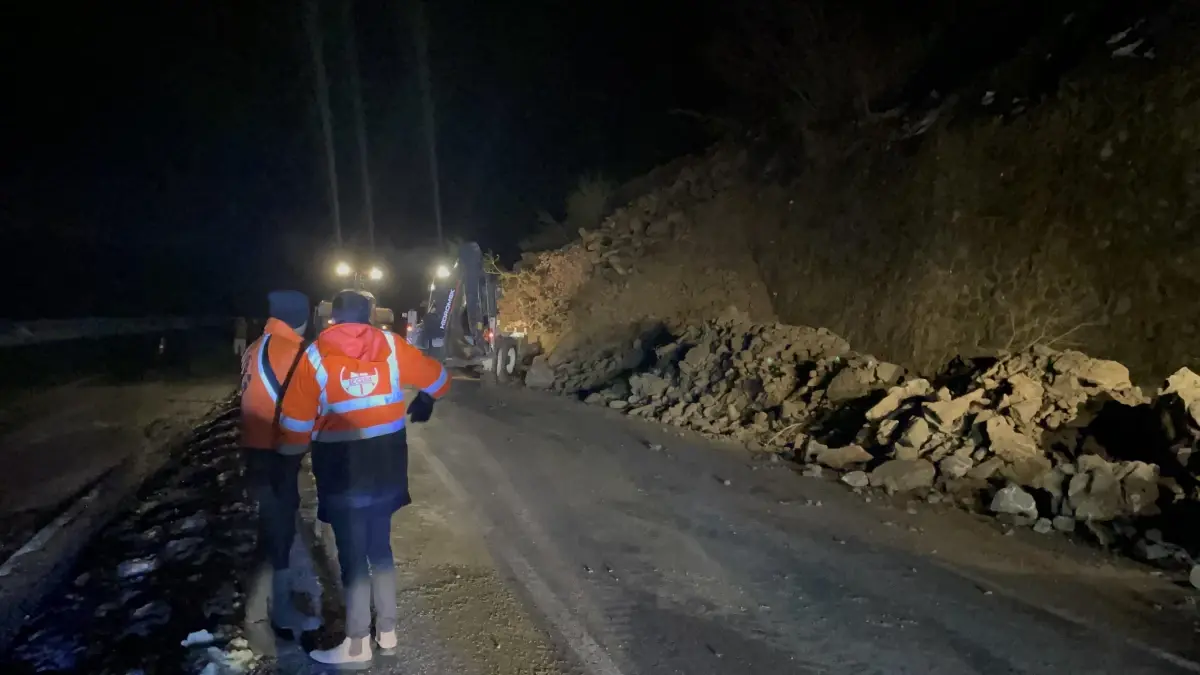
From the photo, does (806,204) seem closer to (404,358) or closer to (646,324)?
(646,324)

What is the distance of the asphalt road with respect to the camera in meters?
5.12

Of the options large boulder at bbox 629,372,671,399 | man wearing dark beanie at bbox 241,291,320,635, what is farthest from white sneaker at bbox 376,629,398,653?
large boulder at bbox 629,372,671,399

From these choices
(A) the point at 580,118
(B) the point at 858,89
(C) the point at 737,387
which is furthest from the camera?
(A) the point at 580,118

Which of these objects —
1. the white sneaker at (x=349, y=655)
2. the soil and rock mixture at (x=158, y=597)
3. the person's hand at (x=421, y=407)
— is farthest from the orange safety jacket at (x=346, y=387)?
the soil and rock mixture at (x=158, y=597)

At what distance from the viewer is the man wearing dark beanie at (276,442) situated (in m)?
4.89

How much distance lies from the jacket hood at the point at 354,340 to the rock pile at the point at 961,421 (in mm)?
6105

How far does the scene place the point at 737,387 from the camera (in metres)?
13.4

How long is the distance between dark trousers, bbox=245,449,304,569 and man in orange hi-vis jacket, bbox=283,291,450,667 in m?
0.52

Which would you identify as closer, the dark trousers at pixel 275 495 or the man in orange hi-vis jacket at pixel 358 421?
the man in orange hi-vis jacket at pixel 358 421

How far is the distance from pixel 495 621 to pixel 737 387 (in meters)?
8.40

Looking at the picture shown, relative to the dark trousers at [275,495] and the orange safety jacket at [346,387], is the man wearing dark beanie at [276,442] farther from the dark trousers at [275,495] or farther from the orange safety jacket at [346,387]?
the orange safety jacket at [346,387]

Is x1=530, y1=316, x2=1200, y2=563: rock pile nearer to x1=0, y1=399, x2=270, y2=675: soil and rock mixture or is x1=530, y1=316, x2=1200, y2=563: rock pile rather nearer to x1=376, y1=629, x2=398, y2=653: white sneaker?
x1=376, y1=629, x2=398, y2=653: white sneaker

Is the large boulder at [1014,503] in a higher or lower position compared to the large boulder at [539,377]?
lower

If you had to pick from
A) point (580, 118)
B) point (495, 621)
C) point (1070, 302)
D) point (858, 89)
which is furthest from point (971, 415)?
point (580, 118)
